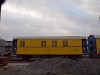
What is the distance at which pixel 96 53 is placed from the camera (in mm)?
31812

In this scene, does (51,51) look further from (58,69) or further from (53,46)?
(58,69)

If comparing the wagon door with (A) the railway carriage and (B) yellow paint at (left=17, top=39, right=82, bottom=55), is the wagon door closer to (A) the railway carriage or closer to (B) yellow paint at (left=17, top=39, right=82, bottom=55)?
(A) the railway carriage

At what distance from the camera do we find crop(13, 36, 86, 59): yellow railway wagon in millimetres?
29766

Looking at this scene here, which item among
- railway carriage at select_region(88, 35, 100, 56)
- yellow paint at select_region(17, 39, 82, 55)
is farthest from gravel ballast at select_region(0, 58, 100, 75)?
railway carriage at select_region(88, 35, 100, 56)

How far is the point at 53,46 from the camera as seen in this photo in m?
30.1

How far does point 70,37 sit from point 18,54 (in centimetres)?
696

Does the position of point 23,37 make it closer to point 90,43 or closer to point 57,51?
point 57,51

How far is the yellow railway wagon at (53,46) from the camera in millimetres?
29766

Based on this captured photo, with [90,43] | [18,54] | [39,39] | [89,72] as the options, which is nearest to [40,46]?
[39,39]

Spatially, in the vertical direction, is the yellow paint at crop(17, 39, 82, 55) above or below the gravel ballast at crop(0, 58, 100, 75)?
above

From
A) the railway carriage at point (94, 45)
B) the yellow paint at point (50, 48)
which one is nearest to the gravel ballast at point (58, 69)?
the yellow paint at point (50, 48)

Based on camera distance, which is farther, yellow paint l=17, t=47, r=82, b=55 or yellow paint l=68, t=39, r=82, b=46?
yellow paint l=17, t=47, r=82, b=55

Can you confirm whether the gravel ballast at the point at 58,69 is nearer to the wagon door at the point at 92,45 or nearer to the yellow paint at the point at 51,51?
the yellow paint at the point at 51,51

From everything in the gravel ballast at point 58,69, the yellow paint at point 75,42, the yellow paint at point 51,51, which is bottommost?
the gravel ballast at point 58,69
